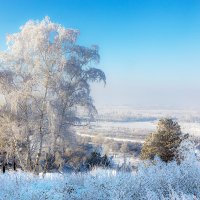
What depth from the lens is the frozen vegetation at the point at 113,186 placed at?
310 inches

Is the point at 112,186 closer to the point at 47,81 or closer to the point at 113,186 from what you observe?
the point at 113,186

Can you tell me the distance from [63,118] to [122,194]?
39.3ft

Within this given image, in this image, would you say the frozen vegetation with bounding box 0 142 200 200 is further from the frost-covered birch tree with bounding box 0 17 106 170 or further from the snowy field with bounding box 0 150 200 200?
the frost-covered birch tree with bounding box 0 17 106 170

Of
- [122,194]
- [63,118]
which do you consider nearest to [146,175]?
[122,194]

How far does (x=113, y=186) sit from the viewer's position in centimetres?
813

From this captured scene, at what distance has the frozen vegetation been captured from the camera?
310 inches

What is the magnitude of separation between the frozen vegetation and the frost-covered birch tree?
376 inches

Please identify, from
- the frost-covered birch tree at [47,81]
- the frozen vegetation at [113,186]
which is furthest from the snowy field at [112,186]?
the frost-covered birch tree at [47,81]

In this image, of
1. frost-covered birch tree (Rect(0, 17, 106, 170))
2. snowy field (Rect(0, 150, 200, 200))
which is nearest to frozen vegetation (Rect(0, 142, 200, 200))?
snowy field (Rect(0, 150, 200, 200))

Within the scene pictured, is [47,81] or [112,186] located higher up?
[47,81]

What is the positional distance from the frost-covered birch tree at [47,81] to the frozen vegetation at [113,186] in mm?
9558

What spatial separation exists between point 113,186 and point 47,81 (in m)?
11.7

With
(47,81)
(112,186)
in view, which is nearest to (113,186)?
(112,186)

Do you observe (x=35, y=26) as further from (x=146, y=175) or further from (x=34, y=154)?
(x=146, y=175)
